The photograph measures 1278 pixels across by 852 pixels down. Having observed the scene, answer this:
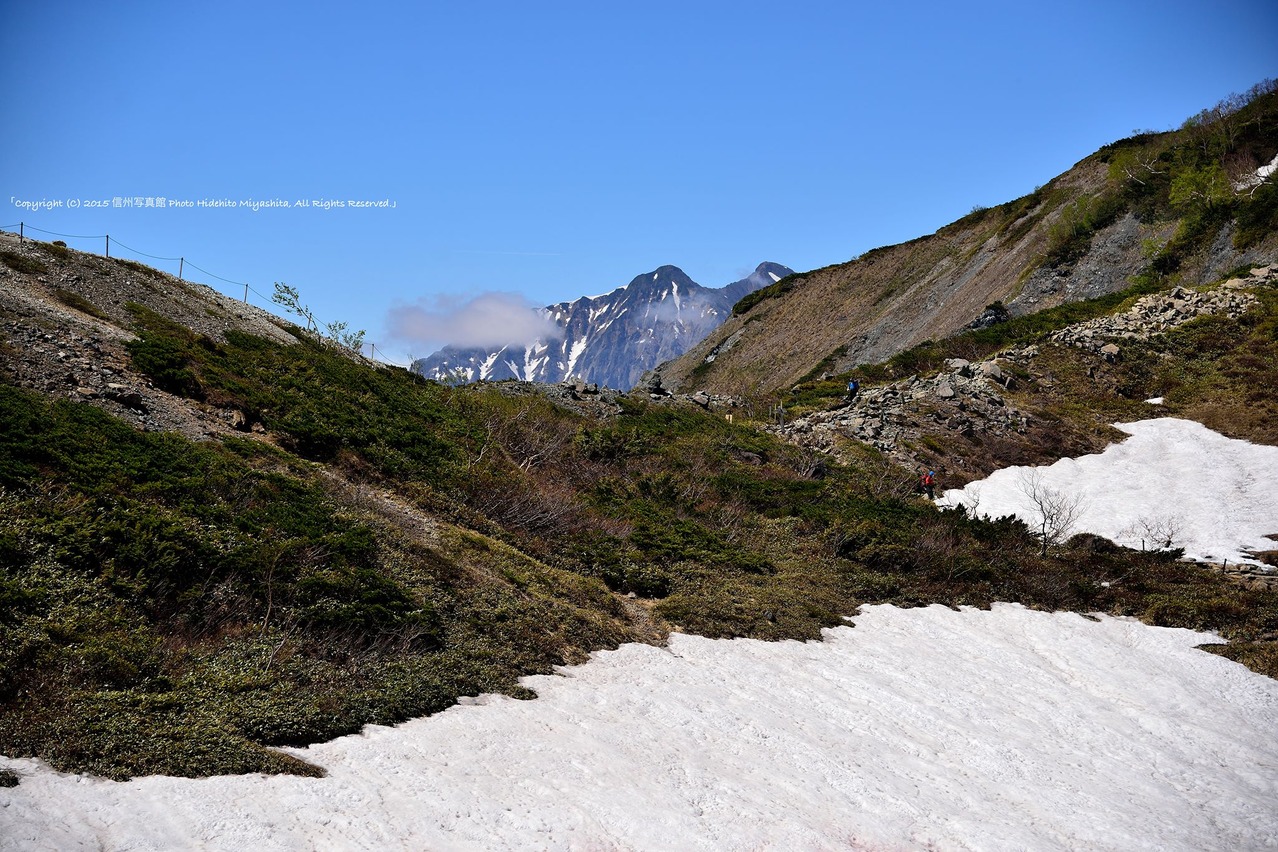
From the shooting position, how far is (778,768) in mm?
8109

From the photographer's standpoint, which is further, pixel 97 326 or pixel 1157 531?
pixel 1157 531

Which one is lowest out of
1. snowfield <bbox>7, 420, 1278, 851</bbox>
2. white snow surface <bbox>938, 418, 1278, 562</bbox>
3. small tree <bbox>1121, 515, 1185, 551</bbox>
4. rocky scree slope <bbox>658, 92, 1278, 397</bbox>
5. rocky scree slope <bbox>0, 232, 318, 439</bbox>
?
snowfield <bbox>7, 420, 1278, 851</bbox>

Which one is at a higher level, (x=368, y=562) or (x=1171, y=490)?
(x=1171, y=490)

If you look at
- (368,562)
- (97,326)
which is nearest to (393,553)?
(368,562)

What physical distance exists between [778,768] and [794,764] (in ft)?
0.90

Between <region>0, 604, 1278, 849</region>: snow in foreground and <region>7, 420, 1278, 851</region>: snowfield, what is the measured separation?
0.09ft

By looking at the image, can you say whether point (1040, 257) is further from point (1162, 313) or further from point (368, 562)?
point (368, 562)

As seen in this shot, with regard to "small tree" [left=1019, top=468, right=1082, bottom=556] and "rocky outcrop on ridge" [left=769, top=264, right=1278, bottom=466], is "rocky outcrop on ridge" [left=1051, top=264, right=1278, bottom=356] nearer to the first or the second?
"rocky outcrop on ridge" [left=769, top=264, right=1278, bottom=466]

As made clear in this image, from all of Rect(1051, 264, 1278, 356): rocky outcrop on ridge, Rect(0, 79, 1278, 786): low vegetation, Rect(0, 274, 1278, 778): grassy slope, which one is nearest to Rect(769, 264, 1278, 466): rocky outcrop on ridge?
Rect(1051, 264, 1278, 356): rocky outcrop on ridge

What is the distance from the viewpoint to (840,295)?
7256 cm

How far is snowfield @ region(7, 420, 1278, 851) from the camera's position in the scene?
541cm

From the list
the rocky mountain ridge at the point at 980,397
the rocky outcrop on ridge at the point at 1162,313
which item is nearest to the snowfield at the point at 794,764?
the rocky mountain ridge at the point at 980,397

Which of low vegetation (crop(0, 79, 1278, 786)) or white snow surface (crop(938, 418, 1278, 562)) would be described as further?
white snow surface (crop(938, 418, 1278, 562))

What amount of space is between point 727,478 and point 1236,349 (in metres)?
27.8
